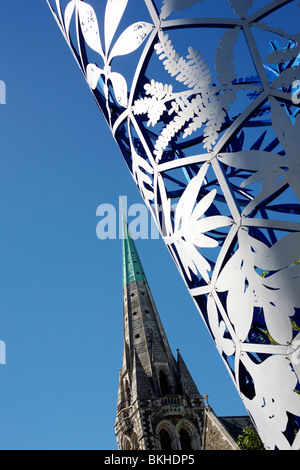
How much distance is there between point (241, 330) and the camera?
6266 millimetres

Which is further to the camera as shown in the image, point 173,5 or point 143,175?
point 143,175

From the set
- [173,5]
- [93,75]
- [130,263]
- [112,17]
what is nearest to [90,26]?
[112,17]

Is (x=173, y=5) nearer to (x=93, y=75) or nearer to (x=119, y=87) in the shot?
(x=119, y=87)

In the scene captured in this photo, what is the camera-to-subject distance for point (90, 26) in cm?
828

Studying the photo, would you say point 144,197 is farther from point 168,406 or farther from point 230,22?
point 168,406

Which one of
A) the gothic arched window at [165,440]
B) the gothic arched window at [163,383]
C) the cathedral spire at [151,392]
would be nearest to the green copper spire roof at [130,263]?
the cathedral spire at [151,392]

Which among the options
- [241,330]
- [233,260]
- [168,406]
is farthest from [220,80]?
[168,406]

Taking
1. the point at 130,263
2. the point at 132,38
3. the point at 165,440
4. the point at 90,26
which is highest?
the point at 130,263

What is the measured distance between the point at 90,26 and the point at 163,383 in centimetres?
4499

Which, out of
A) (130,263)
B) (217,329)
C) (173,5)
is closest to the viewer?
(217,329)

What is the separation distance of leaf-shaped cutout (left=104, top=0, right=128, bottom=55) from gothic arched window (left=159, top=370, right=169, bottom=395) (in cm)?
4427

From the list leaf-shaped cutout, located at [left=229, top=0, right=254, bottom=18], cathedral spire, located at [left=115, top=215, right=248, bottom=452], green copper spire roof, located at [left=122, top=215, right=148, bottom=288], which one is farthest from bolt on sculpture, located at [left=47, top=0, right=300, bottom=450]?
green copper spire roof, located at [left=122, top=215, right=148, bottom=288]
